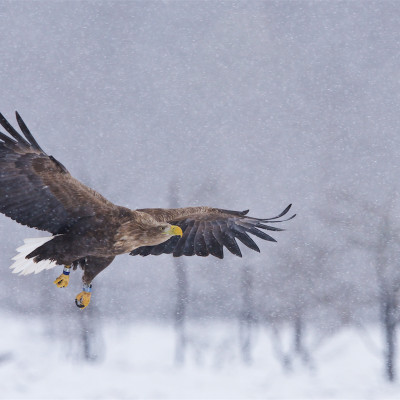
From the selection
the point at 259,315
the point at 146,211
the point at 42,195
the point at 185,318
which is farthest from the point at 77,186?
the point at 185,318

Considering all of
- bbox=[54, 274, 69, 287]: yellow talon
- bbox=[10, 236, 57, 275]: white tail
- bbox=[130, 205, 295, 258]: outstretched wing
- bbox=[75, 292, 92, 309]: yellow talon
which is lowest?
bbox=[75, 292, 92, 309]: yellow talon

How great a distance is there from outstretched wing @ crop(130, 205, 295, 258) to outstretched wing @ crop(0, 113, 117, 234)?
3.22 feet

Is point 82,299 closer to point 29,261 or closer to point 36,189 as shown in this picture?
point 29,261

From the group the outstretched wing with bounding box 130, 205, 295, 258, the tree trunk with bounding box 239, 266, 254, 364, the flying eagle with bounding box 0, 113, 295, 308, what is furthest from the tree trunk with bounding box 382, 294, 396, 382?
the flying eagle with bounding box 0, 113, 295, 308

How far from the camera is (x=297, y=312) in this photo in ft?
50.8

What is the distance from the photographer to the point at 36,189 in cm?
468

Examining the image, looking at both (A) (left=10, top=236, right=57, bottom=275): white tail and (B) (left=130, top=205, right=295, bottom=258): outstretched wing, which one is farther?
(B) (left=130, top=205, right=295, bottom=258): outstretched wing

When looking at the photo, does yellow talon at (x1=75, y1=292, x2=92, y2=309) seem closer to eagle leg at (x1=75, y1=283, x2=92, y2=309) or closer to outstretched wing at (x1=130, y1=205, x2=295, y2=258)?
eagle leg at (x1=75, y1=283, x2=92, y2=309)

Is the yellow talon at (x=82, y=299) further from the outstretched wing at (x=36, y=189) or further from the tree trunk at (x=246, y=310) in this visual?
the tree trunk at (x=246, y=310)

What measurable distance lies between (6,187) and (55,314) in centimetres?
1411

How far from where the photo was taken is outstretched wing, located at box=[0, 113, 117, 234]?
4.58m

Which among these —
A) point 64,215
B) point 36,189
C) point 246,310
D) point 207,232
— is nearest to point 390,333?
point 246,310

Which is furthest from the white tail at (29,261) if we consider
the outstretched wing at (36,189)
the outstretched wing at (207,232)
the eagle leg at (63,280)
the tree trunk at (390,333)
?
the tree trunk at (390,333)

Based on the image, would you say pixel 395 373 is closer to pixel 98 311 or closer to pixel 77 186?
pixel 98 311
